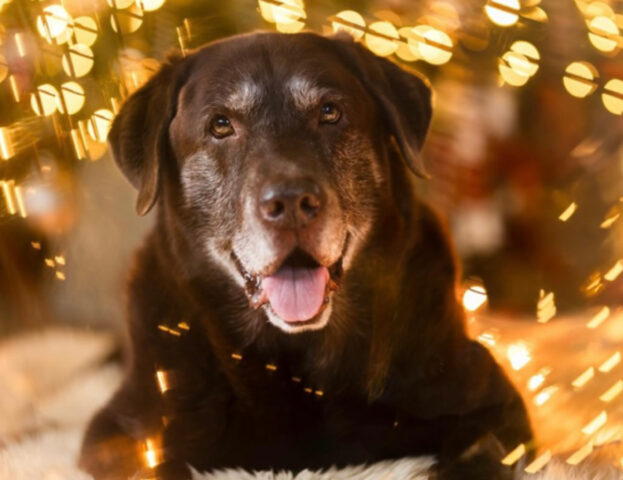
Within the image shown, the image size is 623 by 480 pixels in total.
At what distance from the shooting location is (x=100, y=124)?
1281mm

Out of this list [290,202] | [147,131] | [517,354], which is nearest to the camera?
[290,202]

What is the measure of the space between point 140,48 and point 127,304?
0.44 meters

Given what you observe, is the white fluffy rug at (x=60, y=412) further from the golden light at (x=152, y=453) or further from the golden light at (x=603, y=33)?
the golden light at (x=603, y=33)

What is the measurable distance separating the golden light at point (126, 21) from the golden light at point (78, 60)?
6 centimetres

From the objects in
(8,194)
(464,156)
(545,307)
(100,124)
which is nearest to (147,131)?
(100,124)

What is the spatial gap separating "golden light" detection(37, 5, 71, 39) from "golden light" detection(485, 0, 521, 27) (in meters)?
0.71

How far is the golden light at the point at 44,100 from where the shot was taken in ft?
4.25

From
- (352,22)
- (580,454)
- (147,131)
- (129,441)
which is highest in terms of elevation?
(352,22)

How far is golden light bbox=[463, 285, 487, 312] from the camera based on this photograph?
1315mm

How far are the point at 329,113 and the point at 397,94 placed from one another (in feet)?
0.41

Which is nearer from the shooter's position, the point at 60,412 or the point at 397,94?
the point at 397,94

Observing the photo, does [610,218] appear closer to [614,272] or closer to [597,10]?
[614,272]

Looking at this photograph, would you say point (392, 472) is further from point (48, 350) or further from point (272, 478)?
point (48, 350)

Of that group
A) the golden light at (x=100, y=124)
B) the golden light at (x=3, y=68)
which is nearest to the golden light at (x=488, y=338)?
the golden light at (x=100, y=124)
